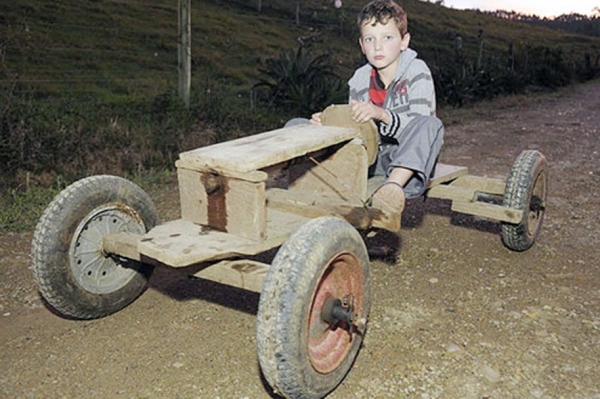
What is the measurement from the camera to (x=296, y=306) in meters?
1.99

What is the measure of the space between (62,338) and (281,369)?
1459mm

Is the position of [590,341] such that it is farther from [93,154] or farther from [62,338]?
[93,154]

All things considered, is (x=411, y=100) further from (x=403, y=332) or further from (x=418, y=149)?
(x=403, y=332)

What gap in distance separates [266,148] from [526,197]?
193 cm

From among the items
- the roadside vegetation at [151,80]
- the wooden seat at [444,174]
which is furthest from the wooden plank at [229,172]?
the roadside vegetation at [151,80]

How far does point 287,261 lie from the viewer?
2.04m

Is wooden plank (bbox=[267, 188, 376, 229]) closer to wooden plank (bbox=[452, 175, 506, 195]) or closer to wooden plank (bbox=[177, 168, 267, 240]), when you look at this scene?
wooden plank (bbox=[177, 168, 267, 240])

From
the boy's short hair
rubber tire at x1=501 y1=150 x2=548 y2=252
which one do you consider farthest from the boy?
rubber tire at x1=501 y1=150 x2=548 y2=252

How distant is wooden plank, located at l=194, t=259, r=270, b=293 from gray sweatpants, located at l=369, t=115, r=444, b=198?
3.67ft

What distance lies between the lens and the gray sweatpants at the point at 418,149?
3.07 m

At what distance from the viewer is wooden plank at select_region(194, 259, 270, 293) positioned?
2260 millimetres

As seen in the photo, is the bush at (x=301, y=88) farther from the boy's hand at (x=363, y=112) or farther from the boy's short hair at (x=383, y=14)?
the boy's hand at (x=363, y=112)

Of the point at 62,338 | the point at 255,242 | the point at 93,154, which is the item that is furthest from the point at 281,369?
the point at 93,154

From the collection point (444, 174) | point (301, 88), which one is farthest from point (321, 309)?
point (301, 88)
